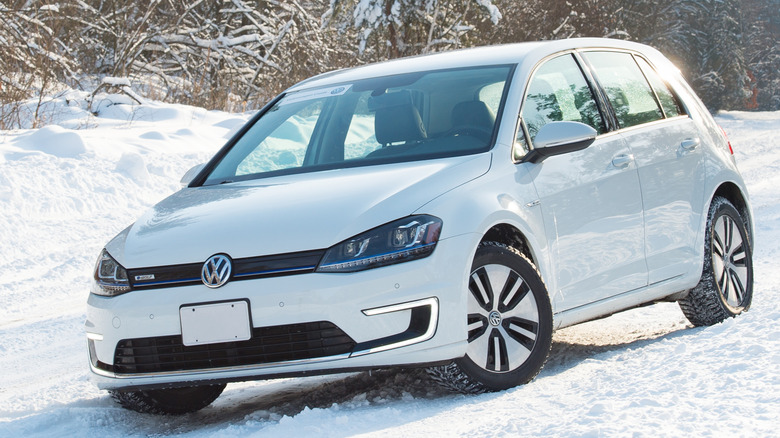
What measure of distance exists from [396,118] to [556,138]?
854mm

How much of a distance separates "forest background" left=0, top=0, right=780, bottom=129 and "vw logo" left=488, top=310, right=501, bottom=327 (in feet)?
34.2

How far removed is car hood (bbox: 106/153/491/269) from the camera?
4289mm

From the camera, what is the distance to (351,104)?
574 cm

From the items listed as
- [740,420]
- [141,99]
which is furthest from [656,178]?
[141,99]

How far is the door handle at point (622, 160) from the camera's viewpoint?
548cm

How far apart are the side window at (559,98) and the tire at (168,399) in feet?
6.44

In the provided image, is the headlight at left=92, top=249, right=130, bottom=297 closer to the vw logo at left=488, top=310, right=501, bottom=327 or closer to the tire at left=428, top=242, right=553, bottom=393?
the tire at left=428, top=242, right=553, bottom=393

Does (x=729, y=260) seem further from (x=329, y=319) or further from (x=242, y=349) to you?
(x=242, y=349)

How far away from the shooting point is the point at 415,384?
5.07m

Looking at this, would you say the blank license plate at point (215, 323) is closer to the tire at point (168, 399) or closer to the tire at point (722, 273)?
the tire at point (168, 399)

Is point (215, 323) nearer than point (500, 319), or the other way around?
point (215, 323)

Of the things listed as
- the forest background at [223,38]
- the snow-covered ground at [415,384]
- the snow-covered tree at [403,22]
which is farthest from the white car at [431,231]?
the snow-covered tree at [403,22]

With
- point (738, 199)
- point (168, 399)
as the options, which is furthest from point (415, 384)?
point (738, 199)

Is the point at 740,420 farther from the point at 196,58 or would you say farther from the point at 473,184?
the point at 196,58
